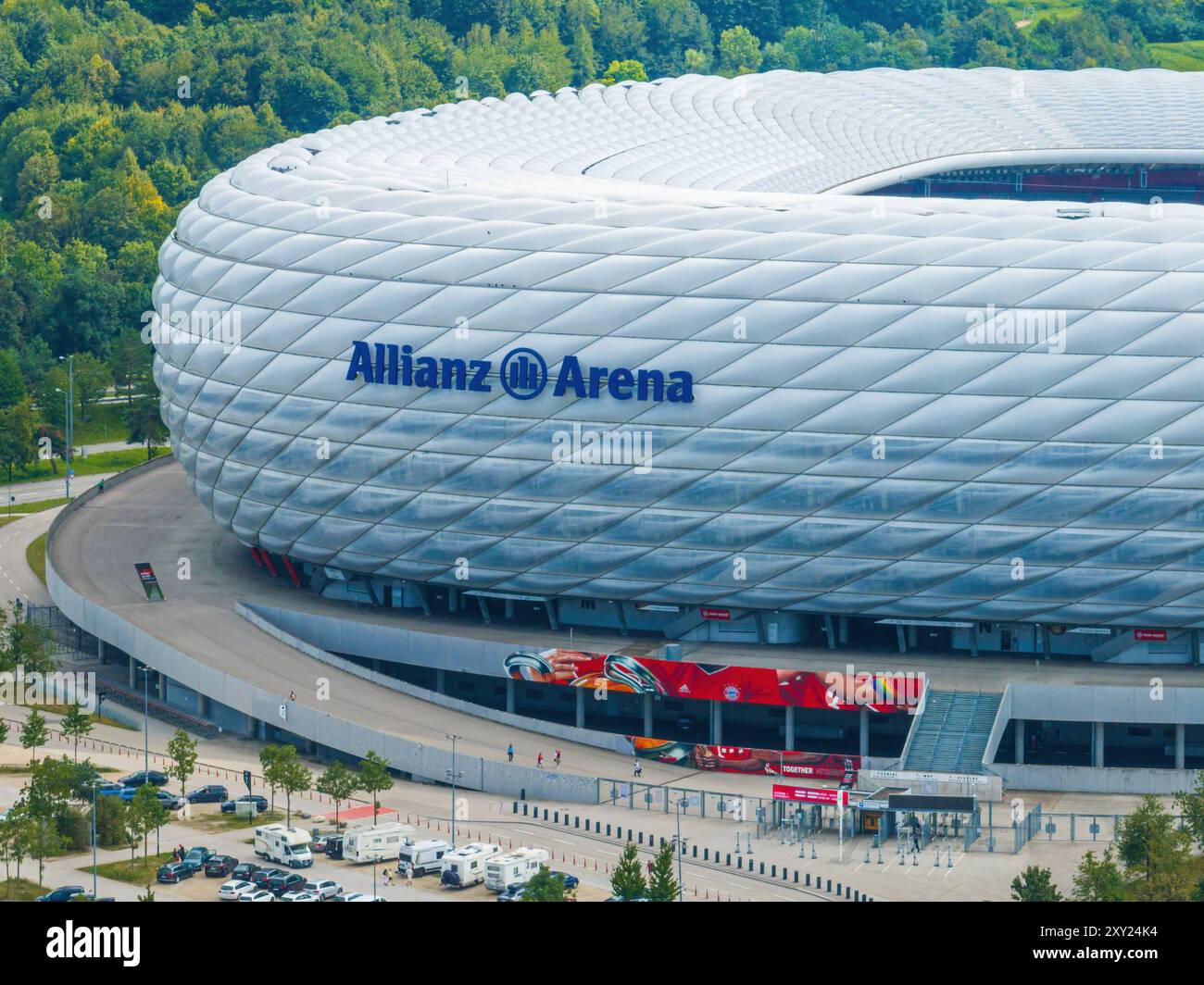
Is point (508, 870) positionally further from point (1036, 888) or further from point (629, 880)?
point (1036, 888)

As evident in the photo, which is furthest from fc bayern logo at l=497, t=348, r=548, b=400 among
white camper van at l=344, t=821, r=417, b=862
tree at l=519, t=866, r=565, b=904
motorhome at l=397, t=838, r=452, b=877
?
tree at l=519, t=866, r=565, b=904

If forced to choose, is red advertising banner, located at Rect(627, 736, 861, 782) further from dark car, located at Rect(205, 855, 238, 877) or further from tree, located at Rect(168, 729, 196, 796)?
dark car, located at Rect(205, 855, 238, 877)

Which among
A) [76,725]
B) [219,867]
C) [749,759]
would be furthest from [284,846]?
[749,759]

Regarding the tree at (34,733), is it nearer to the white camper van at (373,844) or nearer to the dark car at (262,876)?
the white camper van at (373,844)

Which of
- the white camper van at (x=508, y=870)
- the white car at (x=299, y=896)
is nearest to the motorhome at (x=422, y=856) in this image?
the white camper van at (x=508, y=870)
